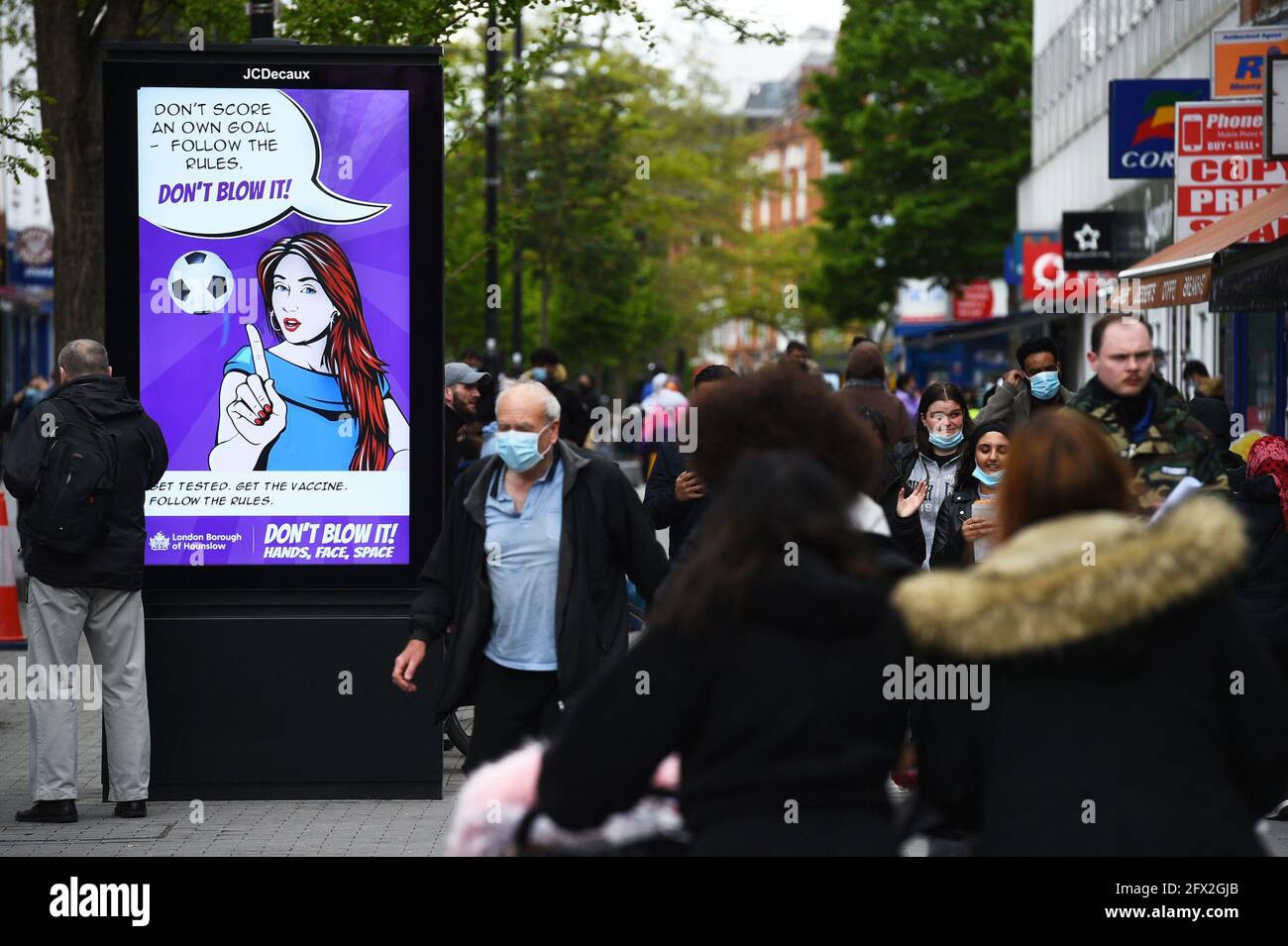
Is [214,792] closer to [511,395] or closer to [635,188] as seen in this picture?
[511,395]

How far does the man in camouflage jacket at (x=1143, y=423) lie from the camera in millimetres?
6238

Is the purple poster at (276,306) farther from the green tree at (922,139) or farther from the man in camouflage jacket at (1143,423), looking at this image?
the green tree at (922,139)

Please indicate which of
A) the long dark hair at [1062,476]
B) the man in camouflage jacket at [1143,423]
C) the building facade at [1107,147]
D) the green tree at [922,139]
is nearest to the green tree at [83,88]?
the building facade at [1107,147]

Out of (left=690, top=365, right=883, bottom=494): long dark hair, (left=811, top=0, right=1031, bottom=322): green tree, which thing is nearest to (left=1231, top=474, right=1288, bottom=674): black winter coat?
(left=690, top=365, right=883, bottom=494): long dark hair

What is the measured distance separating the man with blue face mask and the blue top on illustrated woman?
109 inches

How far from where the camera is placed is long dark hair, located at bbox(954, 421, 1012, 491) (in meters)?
8.52

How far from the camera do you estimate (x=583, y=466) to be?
6922 mm

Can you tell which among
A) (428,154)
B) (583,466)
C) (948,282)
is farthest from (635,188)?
(583,466)

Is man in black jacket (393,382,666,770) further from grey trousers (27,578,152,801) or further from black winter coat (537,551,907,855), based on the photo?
black winter coat (537,551,907,855)

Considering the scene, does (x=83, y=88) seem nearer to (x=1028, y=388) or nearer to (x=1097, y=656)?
(x=1028, y=388)

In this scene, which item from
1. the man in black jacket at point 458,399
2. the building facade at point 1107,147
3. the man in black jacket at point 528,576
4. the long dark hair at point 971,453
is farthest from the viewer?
the building facade at point 1107,147

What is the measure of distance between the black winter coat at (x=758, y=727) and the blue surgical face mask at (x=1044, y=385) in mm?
5897

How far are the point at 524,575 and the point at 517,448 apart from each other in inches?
15.8

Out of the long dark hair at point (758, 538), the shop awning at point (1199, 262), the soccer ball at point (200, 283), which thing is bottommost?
the long dark hair at point (758, 538)
